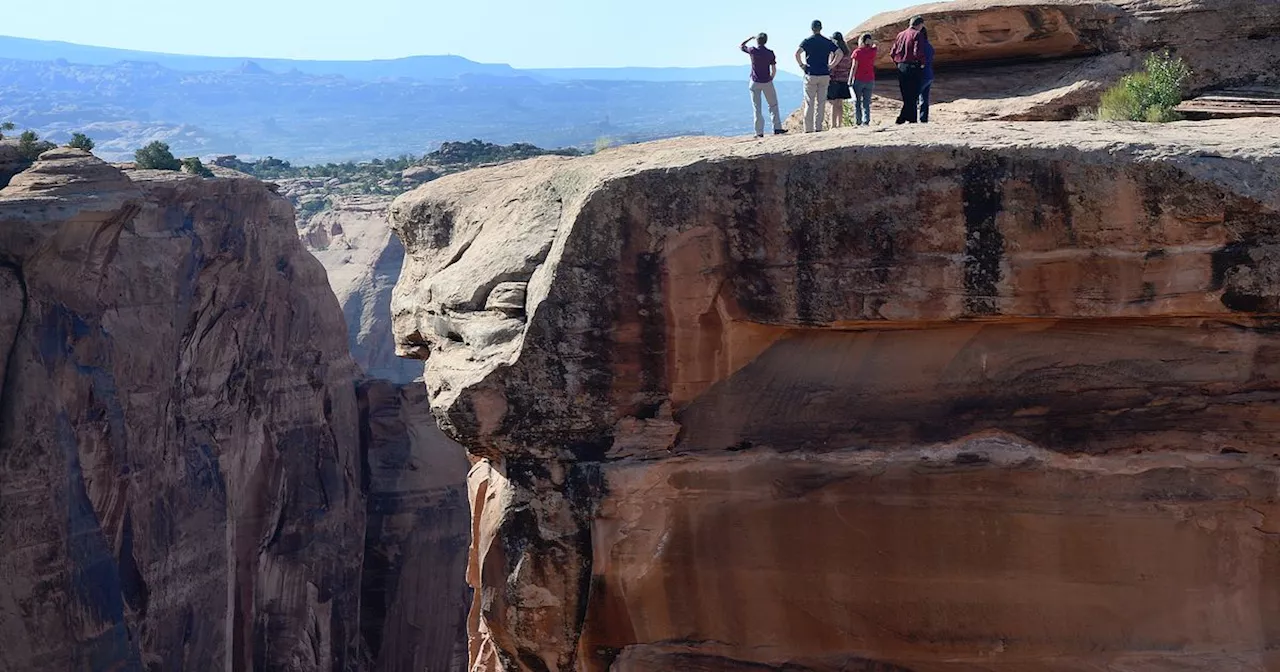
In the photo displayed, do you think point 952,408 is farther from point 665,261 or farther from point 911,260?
point 665,261

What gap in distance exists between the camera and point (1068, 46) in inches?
653

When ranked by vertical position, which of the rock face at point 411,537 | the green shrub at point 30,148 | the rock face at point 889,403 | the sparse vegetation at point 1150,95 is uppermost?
the sparse vegetation at point 1150,95

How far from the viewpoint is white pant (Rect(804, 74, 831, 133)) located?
14.6 m

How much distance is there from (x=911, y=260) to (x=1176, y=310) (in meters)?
1.94

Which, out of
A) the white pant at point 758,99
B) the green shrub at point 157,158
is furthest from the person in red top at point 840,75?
the green shrub at point 157,158

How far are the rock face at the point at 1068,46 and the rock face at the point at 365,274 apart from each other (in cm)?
3153

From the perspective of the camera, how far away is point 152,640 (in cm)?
2525

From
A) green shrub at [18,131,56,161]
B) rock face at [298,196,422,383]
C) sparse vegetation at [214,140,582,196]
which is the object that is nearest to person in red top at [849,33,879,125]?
green shrub at [18,131,56,161]

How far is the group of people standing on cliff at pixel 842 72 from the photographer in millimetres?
14258

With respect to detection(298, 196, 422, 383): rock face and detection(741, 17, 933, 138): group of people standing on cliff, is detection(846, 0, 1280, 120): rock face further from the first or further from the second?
detection(298, 196, 422, 383): rock face

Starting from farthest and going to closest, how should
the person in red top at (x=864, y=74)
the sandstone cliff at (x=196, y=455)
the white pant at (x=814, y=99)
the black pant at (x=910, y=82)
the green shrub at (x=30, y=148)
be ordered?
the green shrub at (x=30, y=148) < the sandstone cliff at (x=196, y=455) < the person in red top at (x=864, y=74) < the white pant at (x=814, y=99) < the black pant at (x=910, y=82)

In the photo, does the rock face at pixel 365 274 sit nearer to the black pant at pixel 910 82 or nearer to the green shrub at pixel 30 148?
the green shrub at pixel 30 148

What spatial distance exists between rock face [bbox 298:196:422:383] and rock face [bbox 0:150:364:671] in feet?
48.6

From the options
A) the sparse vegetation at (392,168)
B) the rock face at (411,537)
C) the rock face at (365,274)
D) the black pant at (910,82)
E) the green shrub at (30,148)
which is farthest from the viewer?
the sparse vegetation at (392,168)
